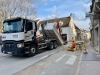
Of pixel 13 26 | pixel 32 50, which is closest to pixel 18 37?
pixel 13 26

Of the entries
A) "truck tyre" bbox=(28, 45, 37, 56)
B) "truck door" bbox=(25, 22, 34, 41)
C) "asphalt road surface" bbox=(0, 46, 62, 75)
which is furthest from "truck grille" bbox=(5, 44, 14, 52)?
Answer: "truck tyre" bbox=(28, 45, 37, 56)

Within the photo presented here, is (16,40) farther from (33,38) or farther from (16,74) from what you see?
(16,74)

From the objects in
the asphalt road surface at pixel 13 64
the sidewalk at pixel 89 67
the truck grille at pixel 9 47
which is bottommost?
the asphalt road surface at pixel 13 64

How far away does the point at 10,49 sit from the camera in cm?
898

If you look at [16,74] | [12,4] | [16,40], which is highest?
[12,4]

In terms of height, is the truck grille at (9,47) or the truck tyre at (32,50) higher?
the truck grille at (9,47)

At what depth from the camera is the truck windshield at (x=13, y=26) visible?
350 inches

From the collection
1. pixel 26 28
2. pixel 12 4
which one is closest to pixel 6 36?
pixel 26 28

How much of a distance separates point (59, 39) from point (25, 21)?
6.82 meters

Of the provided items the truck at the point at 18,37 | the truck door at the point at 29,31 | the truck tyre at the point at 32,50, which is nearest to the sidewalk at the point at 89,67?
the truck tyre at the point at 32,50

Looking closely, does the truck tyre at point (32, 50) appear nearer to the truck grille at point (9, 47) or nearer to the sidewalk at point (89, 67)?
the truck grille at point (9, 47)

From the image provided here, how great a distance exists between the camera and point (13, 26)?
9125 mm

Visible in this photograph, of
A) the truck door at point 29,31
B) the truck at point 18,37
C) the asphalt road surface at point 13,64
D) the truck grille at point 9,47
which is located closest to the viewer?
the asphalt road surface at point 13,64

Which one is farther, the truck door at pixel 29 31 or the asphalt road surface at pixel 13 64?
the truck door at pixel 29 31
